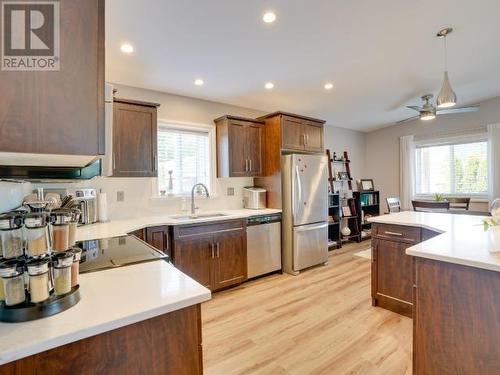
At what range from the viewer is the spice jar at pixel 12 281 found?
74cm

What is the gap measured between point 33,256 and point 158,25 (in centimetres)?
208

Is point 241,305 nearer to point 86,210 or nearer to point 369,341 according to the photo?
A: point 369,341

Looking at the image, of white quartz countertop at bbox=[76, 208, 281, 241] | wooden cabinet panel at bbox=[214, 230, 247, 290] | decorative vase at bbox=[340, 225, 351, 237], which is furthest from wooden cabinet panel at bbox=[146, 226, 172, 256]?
decorative vase at bbox=[340, 225, 351, 237]

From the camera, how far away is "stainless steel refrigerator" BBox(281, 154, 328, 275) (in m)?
3.56

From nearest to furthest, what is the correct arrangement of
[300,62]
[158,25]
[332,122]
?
[158,25]
[300,62]
[332,122]

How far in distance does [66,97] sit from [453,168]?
6.50m

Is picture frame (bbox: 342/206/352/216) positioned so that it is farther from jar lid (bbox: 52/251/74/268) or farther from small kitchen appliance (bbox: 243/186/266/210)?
jar lid (bbox: 52/251/74/268)

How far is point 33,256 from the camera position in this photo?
0.78 m

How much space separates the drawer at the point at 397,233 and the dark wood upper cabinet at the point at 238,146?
1.81 m

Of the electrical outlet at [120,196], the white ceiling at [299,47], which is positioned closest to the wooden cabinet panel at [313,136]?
the white ceiling at [299,47]

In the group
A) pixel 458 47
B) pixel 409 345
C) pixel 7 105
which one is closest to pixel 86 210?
pixel 7 105

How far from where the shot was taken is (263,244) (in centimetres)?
342

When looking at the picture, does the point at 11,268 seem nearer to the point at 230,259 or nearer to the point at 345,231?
the point at 230,259

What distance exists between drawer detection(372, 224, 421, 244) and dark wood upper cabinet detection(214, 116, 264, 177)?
1.81m
